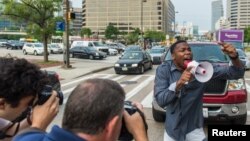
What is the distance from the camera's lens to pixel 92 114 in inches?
71.4

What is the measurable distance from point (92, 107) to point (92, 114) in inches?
1.2

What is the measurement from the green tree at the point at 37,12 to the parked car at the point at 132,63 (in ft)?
25.7

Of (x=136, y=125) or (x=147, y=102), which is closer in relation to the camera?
(x=136, y=125)

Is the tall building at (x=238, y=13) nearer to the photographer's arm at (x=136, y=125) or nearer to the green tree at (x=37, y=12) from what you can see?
the green tree at (x=37, y=12)

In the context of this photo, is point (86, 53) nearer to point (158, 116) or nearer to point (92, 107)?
point (158, 116)

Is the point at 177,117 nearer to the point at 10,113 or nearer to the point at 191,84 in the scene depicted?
the point at 191,84

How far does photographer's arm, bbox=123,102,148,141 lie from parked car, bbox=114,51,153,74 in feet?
74.3

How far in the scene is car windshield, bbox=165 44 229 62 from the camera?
9.05 m

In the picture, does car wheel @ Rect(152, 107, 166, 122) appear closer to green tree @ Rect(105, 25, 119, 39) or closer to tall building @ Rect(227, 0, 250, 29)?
green tree @ Rect(105, 25, 119, 39)

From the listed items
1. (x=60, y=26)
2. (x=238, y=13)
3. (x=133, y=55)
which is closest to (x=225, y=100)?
(x=133, y=55)

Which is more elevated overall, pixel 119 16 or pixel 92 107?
pixel 119 16

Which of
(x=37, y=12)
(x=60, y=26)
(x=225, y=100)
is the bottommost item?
(x=225, y=100)

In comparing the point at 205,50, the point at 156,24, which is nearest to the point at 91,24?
the point at 156,24

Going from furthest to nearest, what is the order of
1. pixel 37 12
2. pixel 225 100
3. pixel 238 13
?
pixel 238 13
pixel 37 12
pixel 225 100
